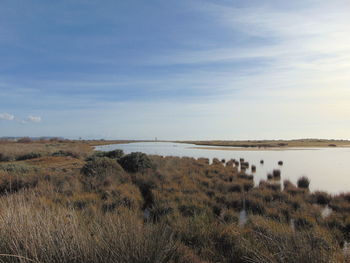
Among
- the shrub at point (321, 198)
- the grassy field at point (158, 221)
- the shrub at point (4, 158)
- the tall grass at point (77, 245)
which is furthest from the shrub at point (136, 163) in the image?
the shrub at point (4, 158)

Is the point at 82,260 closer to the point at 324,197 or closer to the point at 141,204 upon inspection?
the point at 141,204

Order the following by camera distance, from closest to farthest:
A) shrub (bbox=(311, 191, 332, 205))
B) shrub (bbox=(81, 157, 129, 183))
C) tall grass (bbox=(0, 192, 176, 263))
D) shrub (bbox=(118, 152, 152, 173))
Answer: tall grass (bbox=(0, 192, 176, 263))
shrub (bbox=(311, 191, 332, 205))
shrub (bbox=(81, 157, 129, 183))
shrub (bbox=(118, 152, 152, 173))

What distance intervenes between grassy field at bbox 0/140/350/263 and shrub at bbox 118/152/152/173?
0.07 meters

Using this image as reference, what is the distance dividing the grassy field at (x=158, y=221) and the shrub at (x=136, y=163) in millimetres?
66

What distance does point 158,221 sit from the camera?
6.77 meters

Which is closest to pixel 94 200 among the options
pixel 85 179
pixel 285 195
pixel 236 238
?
pixel 85 179

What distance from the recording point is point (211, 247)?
466 cm

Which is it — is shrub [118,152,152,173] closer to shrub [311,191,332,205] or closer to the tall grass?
shrub [311,191,332,205]

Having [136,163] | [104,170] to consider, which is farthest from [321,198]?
[104,170]

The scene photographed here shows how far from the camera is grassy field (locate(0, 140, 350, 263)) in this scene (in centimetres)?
324

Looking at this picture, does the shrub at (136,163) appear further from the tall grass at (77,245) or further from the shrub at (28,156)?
the shrub at (28,156)

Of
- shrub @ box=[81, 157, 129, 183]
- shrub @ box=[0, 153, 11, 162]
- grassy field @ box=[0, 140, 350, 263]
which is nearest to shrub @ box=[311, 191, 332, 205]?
grassy field @ box=[0, 140, 350, 263]

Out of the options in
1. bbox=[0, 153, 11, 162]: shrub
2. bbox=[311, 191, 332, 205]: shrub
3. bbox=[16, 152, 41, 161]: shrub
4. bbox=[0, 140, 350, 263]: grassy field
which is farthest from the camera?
bbox=[16, 152, 41, 161]: shrub

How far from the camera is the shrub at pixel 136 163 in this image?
48.4 feet
